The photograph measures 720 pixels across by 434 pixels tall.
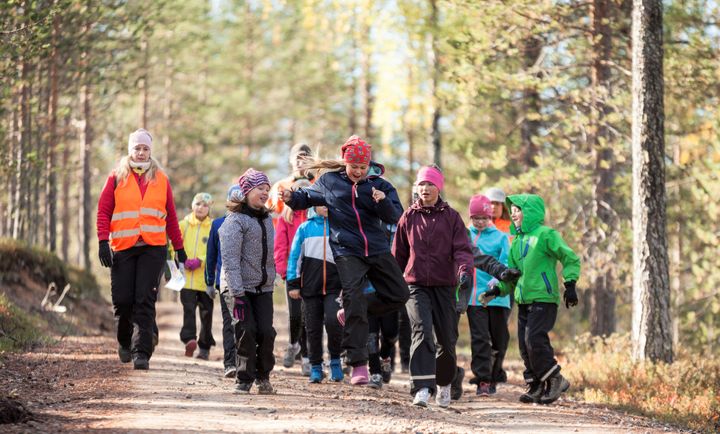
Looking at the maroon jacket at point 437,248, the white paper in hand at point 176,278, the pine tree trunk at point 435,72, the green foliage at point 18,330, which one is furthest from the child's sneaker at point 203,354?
the pine tree trunk at point 435,72

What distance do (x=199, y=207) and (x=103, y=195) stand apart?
3090 mm

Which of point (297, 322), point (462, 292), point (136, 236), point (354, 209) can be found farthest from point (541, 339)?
point (136, 236)

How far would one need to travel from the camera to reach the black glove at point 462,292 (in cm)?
859

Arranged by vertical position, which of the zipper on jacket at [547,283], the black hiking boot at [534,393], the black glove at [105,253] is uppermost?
the black glove at [105,253]

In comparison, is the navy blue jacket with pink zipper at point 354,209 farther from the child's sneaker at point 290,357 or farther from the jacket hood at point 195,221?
the jacket hood at point 195,221

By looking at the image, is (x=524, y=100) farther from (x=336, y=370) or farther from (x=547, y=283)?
(x=336, y=370)

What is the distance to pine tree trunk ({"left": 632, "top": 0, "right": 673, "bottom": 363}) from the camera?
12.1 m

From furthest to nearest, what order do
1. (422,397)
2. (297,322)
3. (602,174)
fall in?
(602,174), (297,322), (422,397)

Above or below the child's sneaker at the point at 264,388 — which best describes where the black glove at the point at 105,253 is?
above

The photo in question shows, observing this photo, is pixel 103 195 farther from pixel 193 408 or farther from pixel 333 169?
pixel 193 408

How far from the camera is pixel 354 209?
9.10 m

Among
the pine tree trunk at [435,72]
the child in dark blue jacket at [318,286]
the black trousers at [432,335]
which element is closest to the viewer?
the black trousers at [432,335]

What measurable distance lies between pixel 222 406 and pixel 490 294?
3.42 metres

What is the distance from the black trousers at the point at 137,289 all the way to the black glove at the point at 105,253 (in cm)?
25
